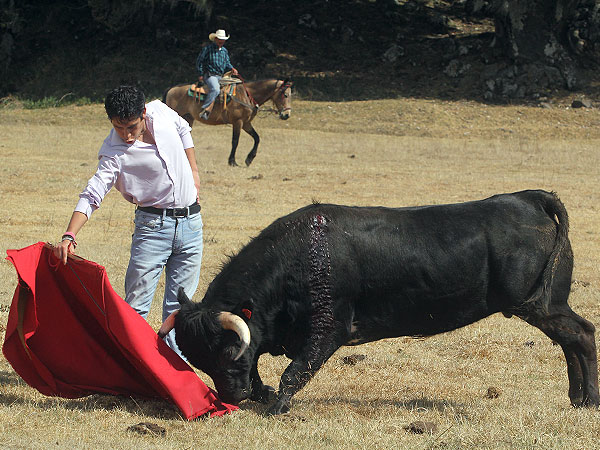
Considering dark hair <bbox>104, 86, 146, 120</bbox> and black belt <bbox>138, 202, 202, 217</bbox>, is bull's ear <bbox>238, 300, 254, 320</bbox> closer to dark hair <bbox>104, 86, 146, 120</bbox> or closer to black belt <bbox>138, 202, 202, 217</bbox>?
black belt <bbox>138, 202, 202, 217</bbox>

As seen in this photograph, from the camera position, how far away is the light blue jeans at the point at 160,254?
545 cm

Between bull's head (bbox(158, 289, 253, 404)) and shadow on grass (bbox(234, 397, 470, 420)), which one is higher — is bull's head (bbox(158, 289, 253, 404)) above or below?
above

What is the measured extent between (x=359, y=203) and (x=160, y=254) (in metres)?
8.78

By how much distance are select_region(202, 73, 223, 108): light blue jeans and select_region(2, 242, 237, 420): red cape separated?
13915 millimetres

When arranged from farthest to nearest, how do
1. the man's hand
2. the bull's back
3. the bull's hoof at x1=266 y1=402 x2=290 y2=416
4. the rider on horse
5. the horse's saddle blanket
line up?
the horse's saddle blanket < the rider on horse < the bull's back < the bull's hoof at x1=266 y1=402 x2=290 y2=416 < the man's hand

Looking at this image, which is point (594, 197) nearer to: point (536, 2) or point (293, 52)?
point (536, 2)

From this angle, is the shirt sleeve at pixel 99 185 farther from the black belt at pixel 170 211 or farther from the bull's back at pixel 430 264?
the bull's back at pixel 430 264

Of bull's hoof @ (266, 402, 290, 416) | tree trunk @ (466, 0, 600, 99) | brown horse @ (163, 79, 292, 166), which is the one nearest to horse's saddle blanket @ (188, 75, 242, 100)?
brown horse @ (163, 79, 292, 166)

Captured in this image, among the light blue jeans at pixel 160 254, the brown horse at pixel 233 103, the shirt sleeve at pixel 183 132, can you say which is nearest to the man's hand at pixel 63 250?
the light blue jeans at pixel 160 254

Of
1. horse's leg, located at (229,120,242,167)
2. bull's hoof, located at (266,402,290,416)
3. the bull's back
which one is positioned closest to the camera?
bull's hoof, located at (266,402,290,416)

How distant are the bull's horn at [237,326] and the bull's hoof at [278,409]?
426 mm

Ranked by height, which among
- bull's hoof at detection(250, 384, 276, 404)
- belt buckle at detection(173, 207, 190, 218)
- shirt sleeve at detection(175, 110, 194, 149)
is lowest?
bull's hoof at detection(250, 384, 276, 404)

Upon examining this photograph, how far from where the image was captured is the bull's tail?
5.39 m

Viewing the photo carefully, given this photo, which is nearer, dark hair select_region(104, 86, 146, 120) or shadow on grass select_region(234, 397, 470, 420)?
dark hair select_region(104, 86, 146, 120)
